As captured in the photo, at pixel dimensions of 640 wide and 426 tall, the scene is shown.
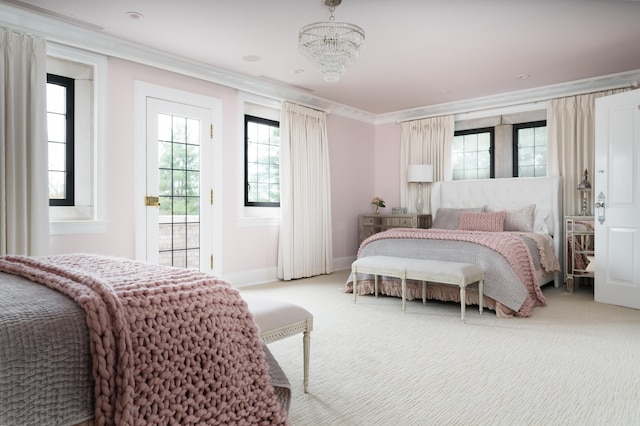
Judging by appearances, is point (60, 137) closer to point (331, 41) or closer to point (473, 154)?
point (331, 41)

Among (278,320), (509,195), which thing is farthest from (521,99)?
(278,320)

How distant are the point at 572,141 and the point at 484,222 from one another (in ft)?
4.84

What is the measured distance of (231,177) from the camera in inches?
200

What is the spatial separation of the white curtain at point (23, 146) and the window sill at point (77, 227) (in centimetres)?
18

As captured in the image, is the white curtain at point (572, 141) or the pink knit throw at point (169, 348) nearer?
the pink knit throw at point (169, 348)

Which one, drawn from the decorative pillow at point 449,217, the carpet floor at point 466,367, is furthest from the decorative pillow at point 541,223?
the carpet floor at point 466,367

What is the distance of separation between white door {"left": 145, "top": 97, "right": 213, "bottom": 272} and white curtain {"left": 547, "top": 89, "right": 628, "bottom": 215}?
4.23 meters

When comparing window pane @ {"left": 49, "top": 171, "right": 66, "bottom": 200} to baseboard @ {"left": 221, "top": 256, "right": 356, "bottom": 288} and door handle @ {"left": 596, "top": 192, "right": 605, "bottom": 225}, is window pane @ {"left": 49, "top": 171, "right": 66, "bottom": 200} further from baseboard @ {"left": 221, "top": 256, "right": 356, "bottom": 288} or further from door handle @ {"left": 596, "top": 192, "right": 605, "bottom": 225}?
door handle @ {"left": 596, "top": 192, "right": 605, "bottom": 225}

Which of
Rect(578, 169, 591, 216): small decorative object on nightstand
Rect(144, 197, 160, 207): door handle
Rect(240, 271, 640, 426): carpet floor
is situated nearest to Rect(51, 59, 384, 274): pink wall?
Rect(144, 197, 160, 207): door handle

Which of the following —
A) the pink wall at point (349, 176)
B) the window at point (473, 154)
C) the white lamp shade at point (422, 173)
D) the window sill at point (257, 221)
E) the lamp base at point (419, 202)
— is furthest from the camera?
the lamp base at point (419, 202)

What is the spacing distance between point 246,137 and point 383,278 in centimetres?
240

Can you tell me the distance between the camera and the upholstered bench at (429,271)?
363 centimetres

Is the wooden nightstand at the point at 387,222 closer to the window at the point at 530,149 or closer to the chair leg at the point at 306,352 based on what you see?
the window at the point at 530,149

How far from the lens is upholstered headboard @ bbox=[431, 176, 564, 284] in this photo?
17.5 ft
